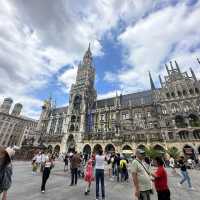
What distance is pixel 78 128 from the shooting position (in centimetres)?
5556

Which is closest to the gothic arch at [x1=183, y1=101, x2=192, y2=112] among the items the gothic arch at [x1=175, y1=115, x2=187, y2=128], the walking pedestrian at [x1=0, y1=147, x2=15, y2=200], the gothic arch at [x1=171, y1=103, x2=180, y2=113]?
the gothic arch at [x1=171, y1=103, x2=180, y2=113]

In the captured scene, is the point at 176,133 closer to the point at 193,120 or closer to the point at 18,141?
the point at 193,120

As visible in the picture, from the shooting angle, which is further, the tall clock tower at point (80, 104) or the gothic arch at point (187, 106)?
the tall clock tower at point (80, 104)

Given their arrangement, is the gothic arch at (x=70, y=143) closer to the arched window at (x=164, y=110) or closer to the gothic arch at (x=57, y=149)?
the gothic arch at (x=57, y=149)

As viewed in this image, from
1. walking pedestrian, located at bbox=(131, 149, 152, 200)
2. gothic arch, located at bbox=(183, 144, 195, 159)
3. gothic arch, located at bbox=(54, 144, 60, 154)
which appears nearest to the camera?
walking pedestrian, located at bbox=(131, 149, 152, 200)

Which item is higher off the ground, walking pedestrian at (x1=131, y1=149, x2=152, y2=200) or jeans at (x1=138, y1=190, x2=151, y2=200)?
walking pedestrian at (x1=131, y1=149, x2=152, y2=200)

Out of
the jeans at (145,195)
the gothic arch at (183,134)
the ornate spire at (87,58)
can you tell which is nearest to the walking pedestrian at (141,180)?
the jeans at (145,195)

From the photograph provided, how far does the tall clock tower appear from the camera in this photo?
177 feet

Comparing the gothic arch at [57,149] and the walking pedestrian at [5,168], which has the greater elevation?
the gothic arch at [57,149]

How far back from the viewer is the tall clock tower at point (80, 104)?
177 ft

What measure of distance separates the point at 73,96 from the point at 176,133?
42973 mm

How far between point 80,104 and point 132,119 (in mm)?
23462

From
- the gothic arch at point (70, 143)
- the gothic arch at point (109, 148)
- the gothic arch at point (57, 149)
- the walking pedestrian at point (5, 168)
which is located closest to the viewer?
the walking pedestrian at point (5, 168)

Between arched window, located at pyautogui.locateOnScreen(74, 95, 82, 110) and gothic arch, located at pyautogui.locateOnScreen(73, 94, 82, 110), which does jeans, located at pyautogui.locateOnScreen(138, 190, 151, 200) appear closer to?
gothic arch, located at pyautogui.locateOnScreen(73, 94, 82, 110)
